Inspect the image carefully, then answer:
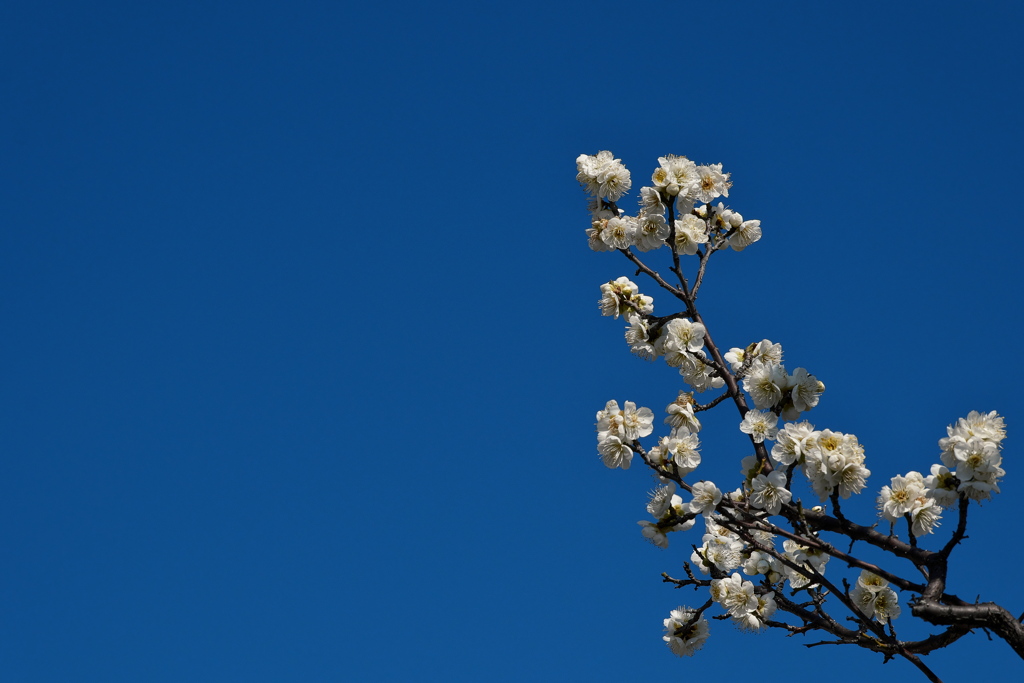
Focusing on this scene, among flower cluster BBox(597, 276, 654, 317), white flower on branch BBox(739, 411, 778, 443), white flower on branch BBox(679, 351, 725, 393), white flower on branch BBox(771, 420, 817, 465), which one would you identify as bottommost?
white flower on branch BBox(771, 420, 817, 465)

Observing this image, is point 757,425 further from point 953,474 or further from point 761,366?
point 953,474

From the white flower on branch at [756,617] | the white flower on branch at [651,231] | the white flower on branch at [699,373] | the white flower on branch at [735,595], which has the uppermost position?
the white flower on branch at [651,231]

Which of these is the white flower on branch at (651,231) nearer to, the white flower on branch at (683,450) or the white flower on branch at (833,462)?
the white flower on branch at (683,450)

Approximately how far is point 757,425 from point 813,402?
26 centimetres

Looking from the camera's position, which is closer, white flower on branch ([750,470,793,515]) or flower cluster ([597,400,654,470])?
white flower on branch ([750,470,793,515])

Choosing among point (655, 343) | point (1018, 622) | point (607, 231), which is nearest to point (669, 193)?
point (607, 231)

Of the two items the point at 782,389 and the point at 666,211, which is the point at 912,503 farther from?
the point at 666,211

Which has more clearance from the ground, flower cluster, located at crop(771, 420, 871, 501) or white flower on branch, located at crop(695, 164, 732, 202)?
white flower on branch, located at crop(695, 164, 732, 202)

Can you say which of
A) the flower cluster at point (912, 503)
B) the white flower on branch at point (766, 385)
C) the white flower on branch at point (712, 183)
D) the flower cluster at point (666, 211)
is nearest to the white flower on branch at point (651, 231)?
the flower cluster at point (666, 211)

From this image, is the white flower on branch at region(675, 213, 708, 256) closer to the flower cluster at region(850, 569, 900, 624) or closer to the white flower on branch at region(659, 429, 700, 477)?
the white flower on branch at region(659, 429, 700, 477)

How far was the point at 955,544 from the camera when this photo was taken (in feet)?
12.5

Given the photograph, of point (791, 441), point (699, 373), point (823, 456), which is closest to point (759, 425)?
point (791, 441)

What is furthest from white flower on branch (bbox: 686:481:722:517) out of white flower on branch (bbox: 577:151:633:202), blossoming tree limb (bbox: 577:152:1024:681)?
white flower on branch (bbox: 577:151:633:202)

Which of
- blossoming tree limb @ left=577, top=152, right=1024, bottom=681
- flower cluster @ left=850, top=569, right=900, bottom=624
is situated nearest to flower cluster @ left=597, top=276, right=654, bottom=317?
blossoming tree limb @ left=577, top=152, right=1024, bottom=681
